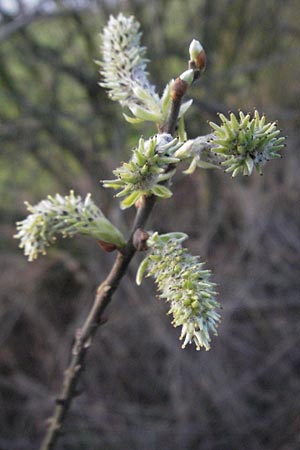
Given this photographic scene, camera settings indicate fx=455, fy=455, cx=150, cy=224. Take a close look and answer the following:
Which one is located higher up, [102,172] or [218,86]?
[218,86]

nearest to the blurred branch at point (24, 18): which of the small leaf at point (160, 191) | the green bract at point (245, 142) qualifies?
the small leaf at point (160, 191)

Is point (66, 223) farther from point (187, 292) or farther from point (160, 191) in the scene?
point (187, 292)

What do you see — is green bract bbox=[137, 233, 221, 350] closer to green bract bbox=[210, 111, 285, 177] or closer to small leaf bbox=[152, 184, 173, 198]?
small leaf bbox=[152, 184, 173, 198]

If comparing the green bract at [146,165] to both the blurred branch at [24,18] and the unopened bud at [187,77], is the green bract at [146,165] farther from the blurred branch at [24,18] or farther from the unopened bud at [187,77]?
the blurred branch at [24,18]

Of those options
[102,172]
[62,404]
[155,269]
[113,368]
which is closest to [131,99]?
[155,269]

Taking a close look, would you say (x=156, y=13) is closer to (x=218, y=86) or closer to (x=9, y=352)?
(x=218, y=86)

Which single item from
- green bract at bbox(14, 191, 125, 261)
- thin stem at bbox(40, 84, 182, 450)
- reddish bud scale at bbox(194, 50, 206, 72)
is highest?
reddish bud scale at bbox(194, 50, 206, 72)

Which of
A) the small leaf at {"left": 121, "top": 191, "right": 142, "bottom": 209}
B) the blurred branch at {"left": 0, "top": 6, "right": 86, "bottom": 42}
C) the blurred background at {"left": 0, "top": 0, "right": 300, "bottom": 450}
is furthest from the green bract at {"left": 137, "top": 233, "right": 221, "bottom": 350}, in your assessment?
the blurred branch at {"left": 0, "top": 6, "right": 86, "bottom": 42}
